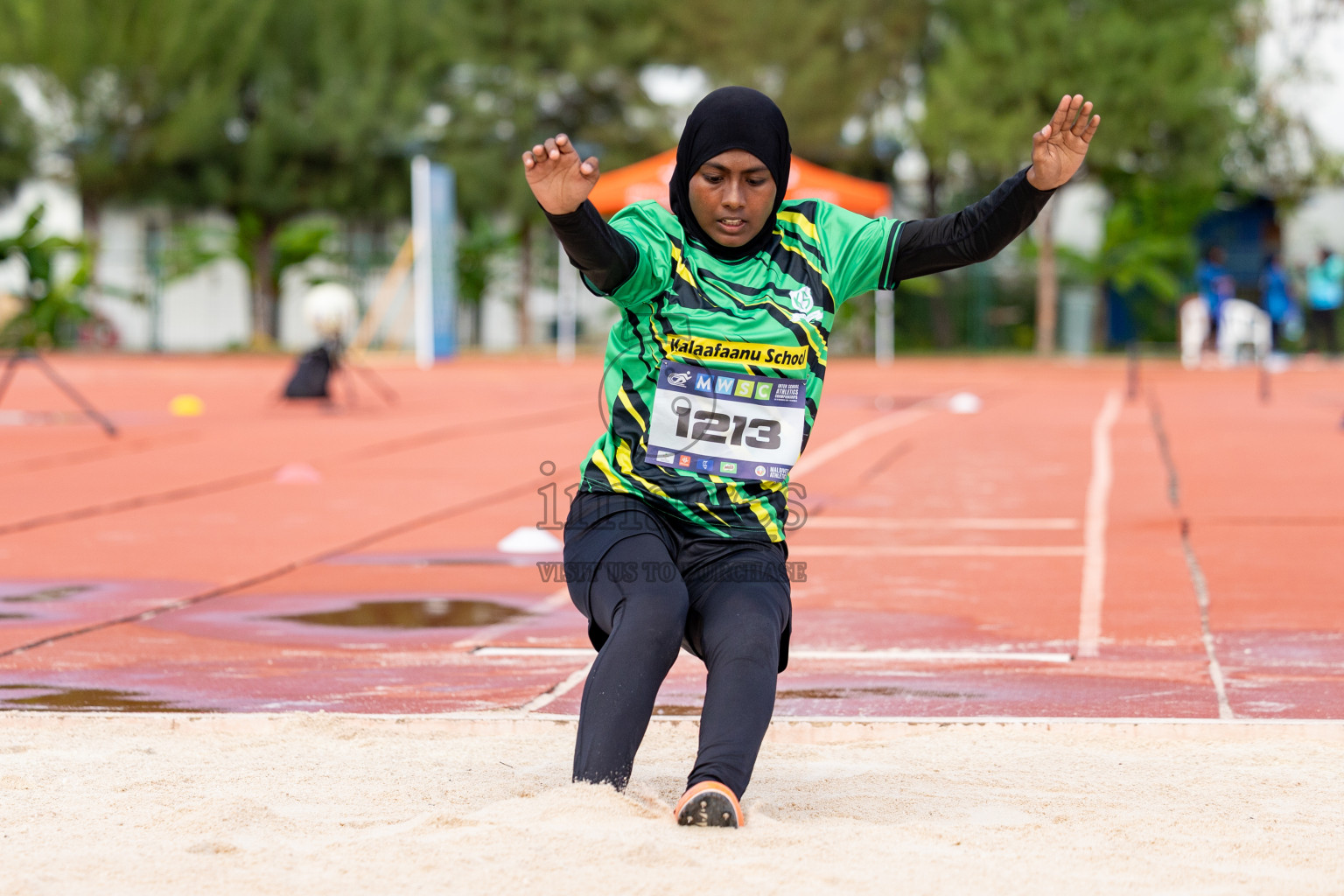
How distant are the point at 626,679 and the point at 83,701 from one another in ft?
6.66

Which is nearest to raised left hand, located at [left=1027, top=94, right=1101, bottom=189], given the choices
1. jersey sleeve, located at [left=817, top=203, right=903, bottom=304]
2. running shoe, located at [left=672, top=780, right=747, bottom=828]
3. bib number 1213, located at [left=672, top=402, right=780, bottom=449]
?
jersey sleeve, located at [left=817, top=203, right=903, bottom=304]

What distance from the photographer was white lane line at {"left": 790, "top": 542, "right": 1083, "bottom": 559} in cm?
786

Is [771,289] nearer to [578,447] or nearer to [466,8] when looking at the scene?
[578,447]

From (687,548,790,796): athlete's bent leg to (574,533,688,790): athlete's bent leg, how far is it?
0.09 m

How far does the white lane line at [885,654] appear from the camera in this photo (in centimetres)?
546

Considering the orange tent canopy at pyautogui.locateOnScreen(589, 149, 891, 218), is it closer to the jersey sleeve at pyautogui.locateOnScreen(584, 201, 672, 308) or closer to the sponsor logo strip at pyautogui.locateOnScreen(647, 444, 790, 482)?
the jersey sleeve at pyautogui.locateOnScreen(584, 201, 672, 308)

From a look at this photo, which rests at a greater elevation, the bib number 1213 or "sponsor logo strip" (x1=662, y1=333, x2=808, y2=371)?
"sponsor logo strip" (x1=662, y1=333, x2=808, y2=371)

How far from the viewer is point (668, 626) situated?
354 cm

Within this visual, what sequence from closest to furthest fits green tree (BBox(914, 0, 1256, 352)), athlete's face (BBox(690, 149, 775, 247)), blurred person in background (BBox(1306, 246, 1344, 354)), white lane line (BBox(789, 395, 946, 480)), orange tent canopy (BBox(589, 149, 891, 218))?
athlete's face (BBox(690, 149, 775, 247))
white lane line (BBox(789, 395, 946, 480))
orange tent canopy (BBox(589, 149, 891, 218))
blurred person in background (BBox(1306, 246, 1344, 354))
green tree (BBox(914, 0, 1256, 352))

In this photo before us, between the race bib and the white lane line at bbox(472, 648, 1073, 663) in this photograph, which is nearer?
the race bib

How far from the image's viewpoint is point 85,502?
9.92 metres

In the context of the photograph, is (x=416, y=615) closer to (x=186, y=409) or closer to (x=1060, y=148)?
(x=1060, y=148)

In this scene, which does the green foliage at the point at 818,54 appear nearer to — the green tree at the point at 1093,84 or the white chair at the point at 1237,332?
the green tree at the point at 1093,84

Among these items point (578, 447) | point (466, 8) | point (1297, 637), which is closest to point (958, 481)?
point (578, 447)
